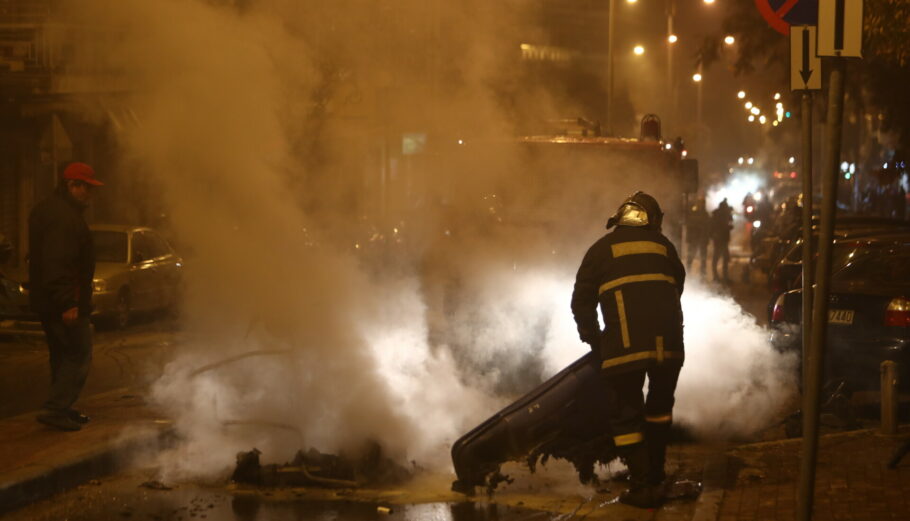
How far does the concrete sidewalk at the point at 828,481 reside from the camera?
215 inches

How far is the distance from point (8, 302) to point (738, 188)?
64.4m

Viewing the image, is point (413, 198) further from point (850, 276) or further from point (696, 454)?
point (696, 454)

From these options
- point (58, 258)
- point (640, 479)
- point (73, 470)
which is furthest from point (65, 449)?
point (640, 479)

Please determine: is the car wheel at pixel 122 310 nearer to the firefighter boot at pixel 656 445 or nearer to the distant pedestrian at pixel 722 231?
the firefighter boot at pixel 656 445

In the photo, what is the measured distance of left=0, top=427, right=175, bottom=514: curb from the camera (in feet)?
18.9

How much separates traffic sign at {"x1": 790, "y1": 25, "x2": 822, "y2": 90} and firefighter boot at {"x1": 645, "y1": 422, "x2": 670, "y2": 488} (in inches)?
83.5

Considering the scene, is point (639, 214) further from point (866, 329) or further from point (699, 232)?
point (699, 232)

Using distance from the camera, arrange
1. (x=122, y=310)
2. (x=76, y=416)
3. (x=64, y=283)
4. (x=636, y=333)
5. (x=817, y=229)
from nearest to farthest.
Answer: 1. (x=636, y=333)
2. (x=64, y=283)
3. (x=76, y=416)
4. (x=122, y=310)
5. (x=817, y=229)

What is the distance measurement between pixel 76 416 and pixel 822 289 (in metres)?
5.18

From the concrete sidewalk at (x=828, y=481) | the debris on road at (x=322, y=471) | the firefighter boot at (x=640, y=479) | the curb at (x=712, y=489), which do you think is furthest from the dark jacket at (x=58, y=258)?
the concrete sidewalk at (x=828, y=481)

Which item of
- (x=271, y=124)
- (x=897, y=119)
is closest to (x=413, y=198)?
(x=271, y=124)

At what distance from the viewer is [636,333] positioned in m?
5.59

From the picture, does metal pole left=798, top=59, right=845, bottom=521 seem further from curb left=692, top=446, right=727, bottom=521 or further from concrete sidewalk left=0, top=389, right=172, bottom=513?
concrete sidewalk left=0, top=389, right=172, bottom=513

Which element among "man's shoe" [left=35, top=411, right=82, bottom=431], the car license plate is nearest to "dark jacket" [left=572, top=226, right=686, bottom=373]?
"man's shoe" [left=35, top=411, right=82, bottom=431]
